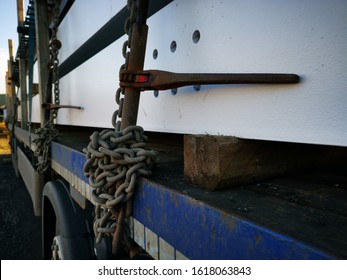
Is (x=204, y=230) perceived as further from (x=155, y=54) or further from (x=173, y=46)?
(x=155, y=54)

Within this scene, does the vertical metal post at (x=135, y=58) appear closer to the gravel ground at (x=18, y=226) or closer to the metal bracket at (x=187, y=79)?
the metal bracket at (x=187, y=79)

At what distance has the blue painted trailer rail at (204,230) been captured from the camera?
1.75ft

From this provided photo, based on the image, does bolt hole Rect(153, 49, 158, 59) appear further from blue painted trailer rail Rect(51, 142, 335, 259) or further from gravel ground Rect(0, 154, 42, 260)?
gravel ground Rect(0, 154, 42, 260)

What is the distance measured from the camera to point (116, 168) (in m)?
0.92

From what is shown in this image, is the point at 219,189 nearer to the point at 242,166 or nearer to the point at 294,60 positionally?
the point at 242,166

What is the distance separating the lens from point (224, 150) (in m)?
0.83

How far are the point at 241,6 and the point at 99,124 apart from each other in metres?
1.57

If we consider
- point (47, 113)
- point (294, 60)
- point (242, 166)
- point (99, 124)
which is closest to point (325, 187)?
point (242, 166)

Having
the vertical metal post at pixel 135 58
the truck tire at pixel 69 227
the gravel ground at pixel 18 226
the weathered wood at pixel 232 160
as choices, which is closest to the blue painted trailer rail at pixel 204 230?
the weathered wood at pixel 232 160

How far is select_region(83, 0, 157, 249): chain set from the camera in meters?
0.90

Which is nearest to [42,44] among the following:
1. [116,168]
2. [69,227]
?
[69,227]

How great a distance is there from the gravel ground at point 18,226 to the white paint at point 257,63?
129 inches

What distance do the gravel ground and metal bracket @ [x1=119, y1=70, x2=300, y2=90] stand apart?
3361 mm

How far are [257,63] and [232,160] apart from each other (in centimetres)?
34
